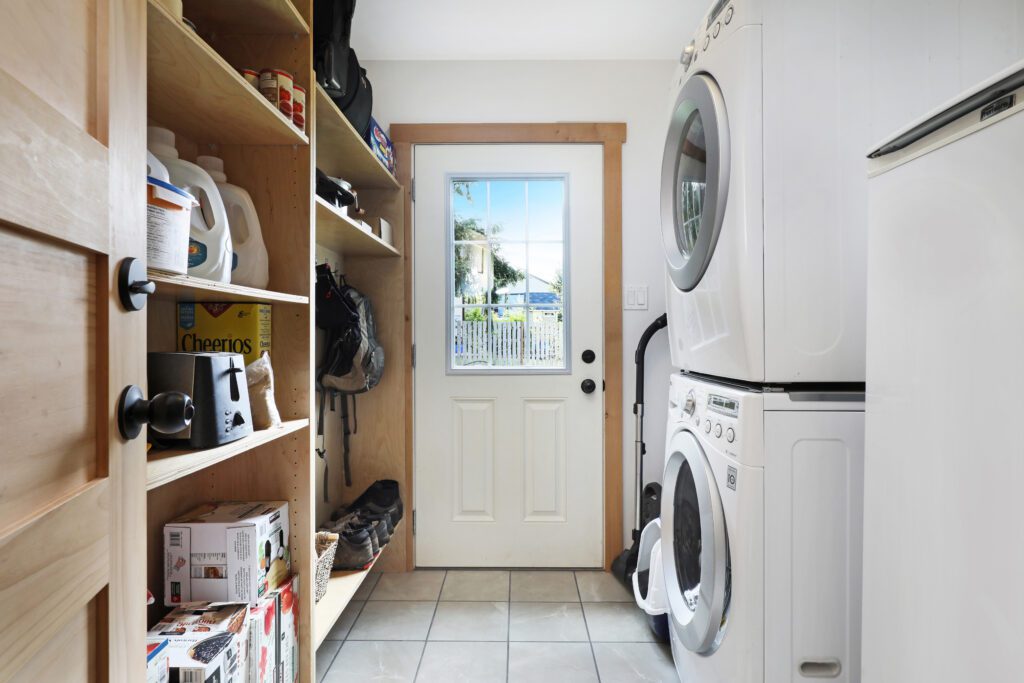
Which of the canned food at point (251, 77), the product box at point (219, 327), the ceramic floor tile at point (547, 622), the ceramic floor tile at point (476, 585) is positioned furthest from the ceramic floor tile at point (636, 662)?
the canned food at point (251, 77)

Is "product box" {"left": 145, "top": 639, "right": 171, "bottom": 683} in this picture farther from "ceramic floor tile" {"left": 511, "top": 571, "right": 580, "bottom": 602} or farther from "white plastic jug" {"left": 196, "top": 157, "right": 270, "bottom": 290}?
"ceramic floor tile" {"left": 511, "top": 571, "right": 580, "bottom": 602}

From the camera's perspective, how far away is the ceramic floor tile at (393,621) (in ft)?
5.81

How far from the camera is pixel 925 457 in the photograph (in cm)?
68

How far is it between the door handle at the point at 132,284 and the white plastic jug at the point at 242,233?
58 cm

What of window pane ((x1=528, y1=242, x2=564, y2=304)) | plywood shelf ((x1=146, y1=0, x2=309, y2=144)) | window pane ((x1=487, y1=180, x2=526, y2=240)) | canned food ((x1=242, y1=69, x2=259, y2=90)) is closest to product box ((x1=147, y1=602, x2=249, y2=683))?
plywood shelf ((x1=146, y1=0, x2=309, y2=144))

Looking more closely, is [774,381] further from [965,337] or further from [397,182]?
[397,182]

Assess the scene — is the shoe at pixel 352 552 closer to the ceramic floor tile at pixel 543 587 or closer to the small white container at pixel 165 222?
the ceramic floor tile at pixel 543 587

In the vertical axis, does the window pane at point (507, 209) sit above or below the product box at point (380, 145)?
below

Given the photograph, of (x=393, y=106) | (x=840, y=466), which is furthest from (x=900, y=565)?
(x=393, y=106)

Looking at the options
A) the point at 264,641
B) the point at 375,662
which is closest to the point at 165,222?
the point at 264,641

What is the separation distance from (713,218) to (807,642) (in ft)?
3.08

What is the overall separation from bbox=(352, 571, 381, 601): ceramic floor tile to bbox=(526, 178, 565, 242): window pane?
174 centimetres

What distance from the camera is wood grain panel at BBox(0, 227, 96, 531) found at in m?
0.43

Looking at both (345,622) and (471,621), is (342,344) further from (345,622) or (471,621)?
(471,621)
